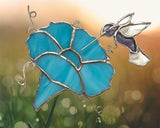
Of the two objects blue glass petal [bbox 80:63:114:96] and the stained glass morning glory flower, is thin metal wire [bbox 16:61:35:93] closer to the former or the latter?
the stained glass morning glory flower

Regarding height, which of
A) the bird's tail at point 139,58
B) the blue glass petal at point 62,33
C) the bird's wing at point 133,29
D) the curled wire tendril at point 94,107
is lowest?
the curled wire tendril at point 94,107

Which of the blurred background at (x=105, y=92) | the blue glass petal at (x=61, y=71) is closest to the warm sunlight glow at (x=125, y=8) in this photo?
the blurred background at (x=105, y=92)

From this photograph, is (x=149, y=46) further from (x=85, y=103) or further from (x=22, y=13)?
(x=22, y=13)

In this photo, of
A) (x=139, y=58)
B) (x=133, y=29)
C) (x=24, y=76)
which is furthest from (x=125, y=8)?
(x=24, y=76)

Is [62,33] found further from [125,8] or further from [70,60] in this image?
[125,8]

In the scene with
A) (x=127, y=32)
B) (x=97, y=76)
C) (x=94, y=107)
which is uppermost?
(x=127, y=32)

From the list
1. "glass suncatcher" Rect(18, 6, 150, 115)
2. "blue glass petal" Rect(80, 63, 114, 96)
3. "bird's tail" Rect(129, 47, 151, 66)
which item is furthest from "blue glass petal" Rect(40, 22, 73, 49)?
"bird's tail" Rect(129, 47, 151, 66)

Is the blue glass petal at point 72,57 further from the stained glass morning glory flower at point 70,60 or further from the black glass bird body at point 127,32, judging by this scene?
the black glass bird body at point 127,32
